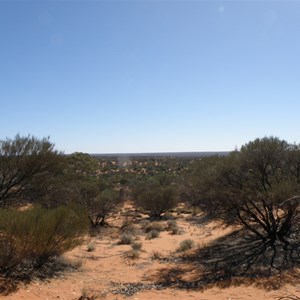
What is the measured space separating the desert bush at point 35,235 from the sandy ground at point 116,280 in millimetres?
843

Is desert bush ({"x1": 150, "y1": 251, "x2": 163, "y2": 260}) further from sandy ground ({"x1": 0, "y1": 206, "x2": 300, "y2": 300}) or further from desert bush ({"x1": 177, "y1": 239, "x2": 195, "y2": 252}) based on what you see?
desert bush ({"x1": 177, "y1": 239, "x2": 195, "y2": 252})

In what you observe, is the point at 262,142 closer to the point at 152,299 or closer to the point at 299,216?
the point at 299,216

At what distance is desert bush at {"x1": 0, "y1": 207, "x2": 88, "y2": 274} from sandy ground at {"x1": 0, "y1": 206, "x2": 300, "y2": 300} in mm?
843

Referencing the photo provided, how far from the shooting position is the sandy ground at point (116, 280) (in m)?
8.74

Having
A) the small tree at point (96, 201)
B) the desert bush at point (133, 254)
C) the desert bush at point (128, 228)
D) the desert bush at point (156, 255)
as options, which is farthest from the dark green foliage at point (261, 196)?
the small tree at point (96, 201)

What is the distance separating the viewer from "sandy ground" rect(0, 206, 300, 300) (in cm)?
874

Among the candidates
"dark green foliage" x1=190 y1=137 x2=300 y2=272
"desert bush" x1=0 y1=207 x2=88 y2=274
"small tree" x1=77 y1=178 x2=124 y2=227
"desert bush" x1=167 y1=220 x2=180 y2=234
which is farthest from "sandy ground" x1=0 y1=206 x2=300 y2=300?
"small tree" x1=77 y1=178 x2=124 y2=227

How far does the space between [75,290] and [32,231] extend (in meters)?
1.93

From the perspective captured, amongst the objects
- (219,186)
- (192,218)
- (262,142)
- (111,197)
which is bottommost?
(192,218)

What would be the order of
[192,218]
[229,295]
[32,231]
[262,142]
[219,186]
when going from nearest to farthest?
[229,295]
[32,231]
[219,186]
[262,142]
[192,218]

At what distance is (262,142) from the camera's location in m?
15.2

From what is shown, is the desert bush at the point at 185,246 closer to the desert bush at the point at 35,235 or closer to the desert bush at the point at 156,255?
the desert bush at the point at 156,255

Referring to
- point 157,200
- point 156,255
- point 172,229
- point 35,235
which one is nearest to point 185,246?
point 156,255

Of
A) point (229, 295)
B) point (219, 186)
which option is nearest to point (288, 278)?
point (229, 295)
